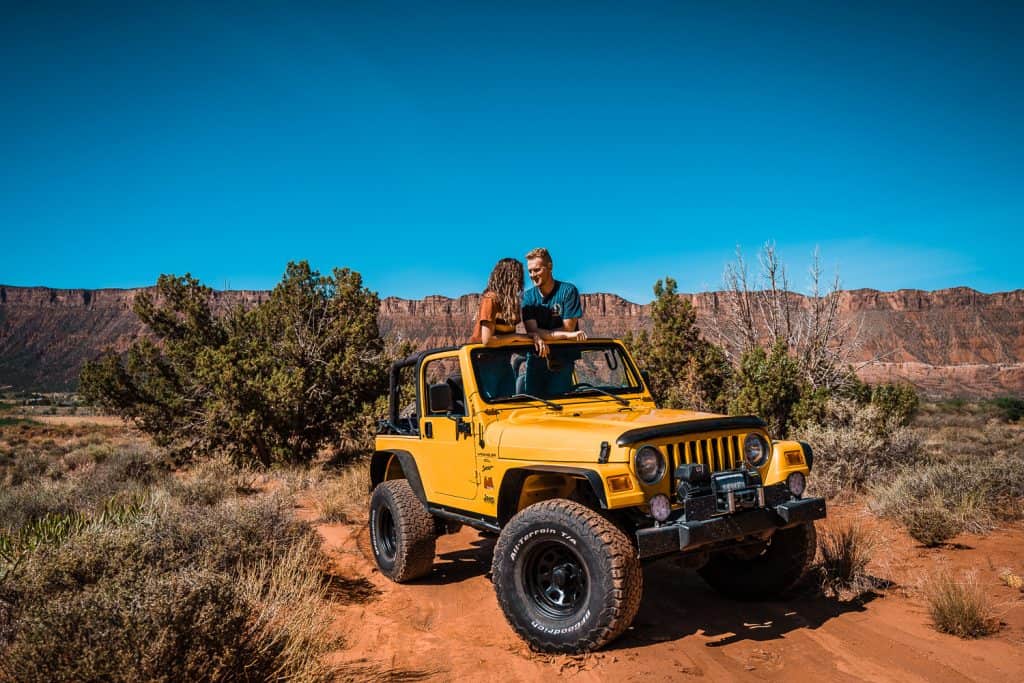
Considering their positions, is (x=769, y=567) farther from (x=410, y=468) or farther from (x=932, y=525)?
(x=410, y=468)

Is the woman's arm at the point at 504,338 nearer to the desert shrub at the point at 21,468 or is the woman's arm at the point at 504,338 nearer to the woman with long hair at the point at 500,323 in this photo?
the woman with long hair at the point at 500,323

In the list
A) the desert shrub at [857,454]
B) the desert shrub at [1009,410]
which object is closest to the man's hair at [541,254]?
the desert shrub at [857,454]

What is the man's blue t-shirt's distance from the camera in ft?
19.8

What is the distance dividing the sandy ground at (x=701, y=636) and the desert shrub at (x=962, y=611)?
77 millimetres

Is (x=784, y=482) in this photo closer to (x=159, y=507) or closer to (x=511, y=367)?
(x=511, y=367)

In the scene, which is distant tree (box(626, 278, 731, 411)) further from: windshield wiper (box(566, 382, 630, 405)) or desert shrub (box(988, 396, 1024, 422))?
desert shrub (box(988, 396, 1024, 422))

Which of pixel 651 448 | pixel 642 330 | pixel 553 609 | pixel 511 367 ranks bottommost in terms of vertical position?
pixel 553 609

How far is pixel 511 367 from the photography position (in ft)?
18.5

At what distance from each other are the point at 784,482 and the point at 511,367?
226 cm

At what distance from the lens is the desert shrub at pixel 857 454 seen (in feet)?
30.6

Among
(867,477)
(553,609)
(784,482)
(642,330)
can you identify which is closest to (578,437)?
(553,609)

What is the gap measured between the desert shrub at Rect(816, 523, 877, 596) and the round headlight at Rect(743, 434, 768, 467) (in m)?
1.49

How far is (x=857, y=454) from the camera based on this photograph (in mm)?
9633

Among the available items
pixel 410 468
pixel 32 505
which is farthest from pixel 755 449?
pixel 32 505
